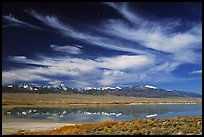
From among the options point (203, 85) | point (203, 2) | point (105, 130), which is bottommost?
point (105, 130)

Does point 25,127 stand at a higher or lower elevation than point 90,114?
lower

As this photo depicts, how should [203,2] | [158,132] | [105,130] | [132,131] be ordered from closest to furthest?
[203,2], [158,132], [132,131], [105,130]

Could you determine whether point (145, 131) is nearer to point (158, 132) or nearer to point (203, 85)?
point (158, 132)

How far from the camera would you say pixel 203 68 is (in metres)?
8.75

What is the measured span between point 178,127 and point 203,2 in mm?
12543

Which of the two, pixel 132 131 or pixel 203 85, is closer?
pixel 203 85

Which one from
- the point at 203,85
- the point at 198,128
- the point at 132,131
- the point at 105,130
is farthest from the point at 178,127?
the point at 203,85

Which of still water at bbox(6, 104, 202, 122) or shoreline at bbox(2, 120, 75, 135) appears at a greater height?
still water at bbox(6, 104, 202, 122)

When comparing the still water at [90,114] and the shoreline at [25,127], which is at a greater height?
the still water at [90,114]

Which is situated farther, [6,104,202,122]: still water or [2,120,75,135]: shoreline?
[6,104,202,122]: still water

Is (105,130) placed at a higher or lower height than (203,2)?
lower

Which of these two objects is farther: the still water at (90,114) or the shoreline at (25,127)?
the still water at (90,114)

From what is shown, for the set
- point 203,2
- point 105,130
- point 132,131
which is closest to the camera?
point 203,2

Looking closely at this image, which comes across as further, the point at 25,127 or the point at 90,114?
the point at 90,114
